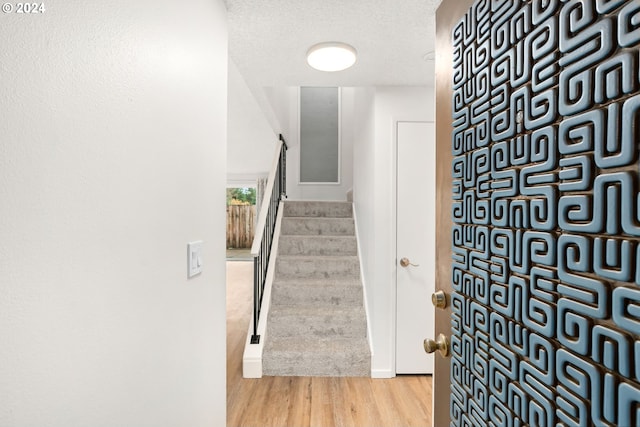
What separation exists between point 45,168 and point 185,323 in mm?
731

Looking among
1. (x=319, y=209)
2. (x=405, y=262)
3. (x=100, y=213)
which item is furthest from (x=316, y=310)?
(x=100, y=213)

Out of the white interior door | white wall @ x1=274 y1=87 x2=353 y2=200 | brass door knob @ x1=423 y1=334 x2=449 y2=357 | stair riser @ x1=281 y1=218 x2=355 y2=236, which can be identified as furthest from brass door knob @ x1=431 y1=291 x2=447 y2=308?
white wall @ x1=274 y1=87 x2=353 y2=200

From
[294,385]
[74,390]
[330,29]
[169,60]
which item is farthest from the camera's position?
[294,385]

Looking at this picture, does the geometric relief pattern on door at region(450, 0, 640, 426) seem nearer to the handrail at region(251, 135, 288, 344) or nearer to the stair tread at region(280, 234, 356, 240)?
the handrail at region(251, 135, 288, 344)

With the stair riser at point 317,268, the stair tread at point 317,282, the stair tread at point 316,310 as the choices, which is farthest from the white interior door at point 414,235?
the stair riser at point 317,268

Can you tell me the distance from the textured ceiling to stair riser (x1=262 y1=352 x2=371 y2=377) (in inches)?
86.2

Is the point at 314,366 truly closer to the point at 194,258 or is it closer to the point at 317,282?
the point at 317,282

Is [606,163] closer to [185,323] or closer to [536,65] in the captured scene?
[536,65]

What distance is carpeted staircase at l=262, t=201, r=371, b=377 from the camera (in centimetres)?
270

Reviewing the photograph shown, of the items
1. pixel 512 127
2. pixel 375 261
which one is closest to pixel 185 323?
pixel 512 127

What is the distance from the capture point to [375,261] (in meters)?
2.77

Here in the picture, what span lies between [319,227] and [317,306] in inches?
45.9

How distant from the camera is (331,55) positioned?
80.0 inches

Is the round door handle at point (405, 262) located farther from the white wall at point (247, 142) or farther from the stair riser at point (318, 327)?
the white wall at point (247, 142)
